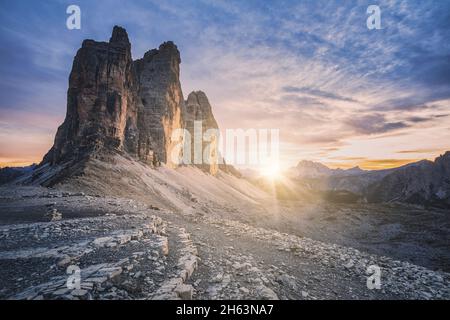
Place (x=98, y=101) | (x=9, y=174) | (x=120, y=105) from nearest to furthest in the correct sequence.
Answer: (x=98, y=101) → (x=120, y=105) → (x=9, y=174)

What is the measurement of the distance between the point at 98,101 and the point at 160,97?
23.4 meters

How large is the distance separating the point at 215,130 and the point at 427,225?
3148 inches

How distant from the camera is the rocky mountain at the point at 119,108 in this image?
151ft

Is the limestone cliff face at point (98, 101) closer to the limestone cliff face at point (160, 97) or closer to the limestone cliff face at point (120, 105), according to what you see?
the limestone cliff face at point (120, 105)

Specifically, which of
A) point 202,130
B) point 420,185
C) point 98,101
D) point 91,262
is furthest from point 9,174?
point 420,185

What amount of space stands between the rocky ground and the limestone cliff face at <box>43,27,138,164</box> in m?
32.7

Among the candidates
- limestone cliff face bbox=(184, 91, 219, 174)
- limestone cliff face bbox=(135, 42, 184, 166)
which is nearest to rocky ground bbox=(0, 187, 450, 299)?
limestone cliff face bbox=(135, 42, 184, 166)

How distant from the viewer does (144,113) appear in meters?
65.9

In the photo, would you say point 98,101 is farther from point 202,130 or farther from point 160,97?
point 202,130

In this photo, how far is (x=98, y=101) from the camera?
47.6m

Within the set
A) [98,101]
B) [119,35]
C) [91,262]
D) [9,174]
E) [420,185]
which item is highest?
[119,35]

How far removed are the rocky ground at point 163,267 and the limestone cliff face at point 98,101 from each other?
107 ft
